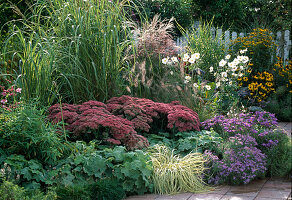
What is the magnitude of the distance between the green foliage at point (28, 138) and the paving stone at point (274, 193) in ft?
6.87

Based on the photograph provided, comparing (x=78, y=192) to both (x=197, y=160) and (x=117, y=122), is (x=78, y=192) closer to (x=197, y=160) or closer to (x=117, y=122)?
(x=117, y=122)

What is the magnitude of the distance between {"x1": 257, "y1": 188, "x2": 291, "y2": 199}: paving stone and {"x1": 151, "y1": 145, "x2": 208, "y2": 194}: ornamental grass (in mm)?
587

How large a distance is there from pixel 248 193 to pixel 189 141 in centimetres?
106

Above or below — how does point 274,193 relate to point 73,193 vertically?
below

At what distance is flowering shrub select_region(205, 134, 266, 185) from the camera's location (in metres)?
3.80

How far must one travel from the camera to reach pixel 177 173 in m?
3.80

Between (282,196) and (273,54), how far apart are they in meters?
5.62

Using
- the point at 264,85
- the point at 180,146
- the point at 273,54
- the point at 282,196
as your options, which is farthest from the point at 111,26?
the point at 273,54

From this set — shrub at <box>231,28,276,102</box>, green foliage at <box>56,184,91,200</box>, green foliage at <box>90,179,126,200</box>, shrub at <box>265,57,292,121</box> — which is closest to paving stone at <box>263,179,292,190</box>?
green foliage at <box>90,179,126,200</box>

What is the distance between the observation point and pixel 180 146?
4.37 meters

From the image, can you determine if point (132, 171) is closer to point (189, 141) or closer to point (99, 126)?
point (99, 126)

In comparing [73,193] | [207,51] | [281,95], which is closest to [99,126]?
[73,193]

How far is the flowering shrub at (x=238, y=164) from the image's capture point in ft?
12.5

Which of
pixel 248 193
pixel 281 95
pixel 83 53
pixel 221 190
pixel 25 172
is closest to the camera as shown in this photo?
pixel 25 172
